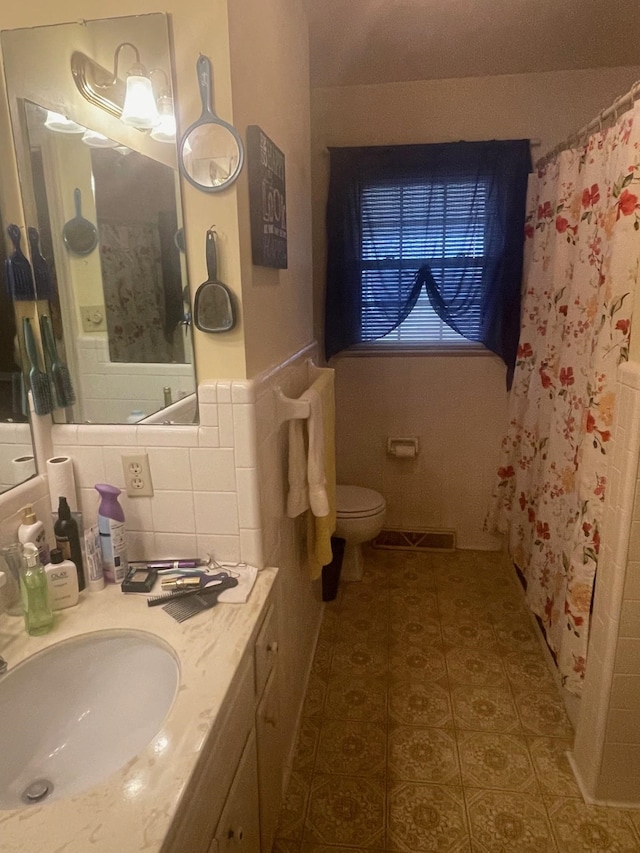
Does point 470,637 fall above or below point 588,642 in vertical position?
below

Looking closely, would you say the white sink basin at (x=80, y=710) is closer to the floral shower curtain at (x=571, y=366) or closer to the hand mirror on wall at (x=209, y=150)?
the hand mirror on wall at (x=209, y=150)

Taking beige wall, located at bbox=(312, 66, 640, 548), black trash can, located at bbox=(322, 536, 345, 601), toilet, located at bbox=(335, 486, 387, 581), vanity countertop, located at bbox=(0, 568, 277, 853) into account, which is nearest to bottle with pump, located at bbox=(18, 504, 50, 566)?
vanity countertop, located at bbox=(0, 568, 277, 853)

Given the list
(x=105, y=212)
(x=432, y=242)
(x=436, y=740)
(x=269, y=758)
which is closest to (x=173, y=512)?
(x=269, y=758)

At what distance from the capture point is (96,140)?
1339mm

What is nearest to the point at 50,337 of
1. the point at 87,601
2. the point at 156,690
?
the point at 87,601

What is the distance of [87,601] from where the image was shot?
1236 mm

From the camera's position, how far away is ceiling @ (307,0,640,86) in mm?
1960

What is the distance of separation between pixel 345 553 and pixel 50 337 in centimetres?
186

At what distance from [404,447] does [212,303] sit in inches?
74.9

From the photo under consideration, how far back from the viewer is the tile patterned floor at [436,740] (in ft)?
5.02

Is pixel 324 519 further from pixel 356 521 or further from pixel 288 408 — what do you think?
pixel 356 521

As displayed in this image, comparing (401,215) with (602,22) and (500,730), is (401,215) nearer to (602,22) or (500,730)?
(602,22)

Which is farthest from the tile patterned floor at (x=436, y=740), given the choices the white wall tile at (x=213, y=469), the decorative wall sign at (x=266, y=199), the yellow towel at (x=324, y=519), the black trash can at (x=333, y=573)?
the decorative wall sign at (x=266, y=199)

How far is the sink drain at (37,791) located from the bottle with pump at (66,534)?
399 mm
